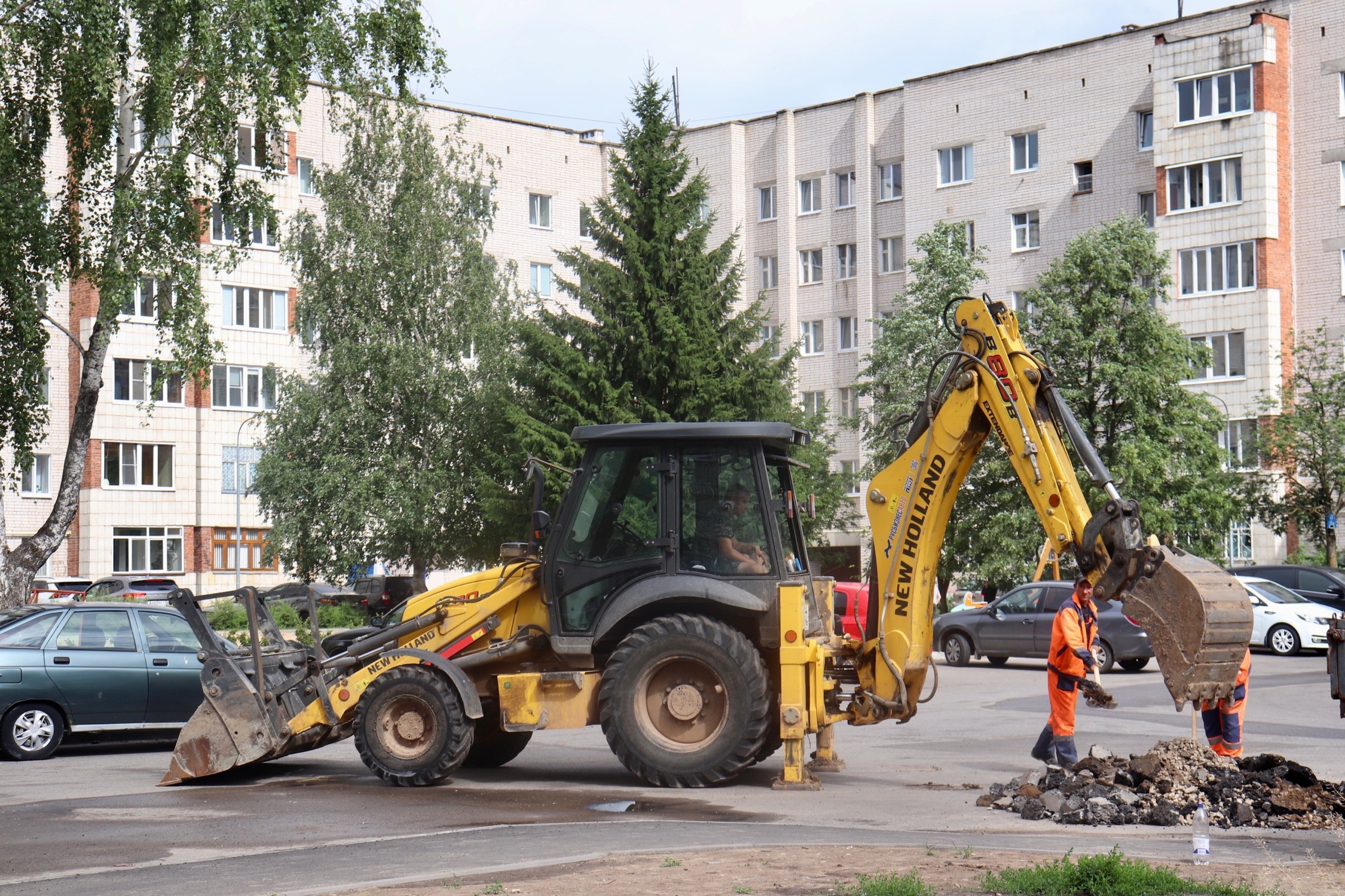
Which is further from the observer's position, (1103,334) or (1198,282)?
(1198,282)

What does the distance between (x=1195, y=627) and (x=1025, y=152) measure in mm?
45771

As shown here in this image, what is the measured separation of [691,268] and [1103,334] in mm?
10030

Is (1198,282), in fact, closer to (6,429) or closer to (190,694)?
(6,429)

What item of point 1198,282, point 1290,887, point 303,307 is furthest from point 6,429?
point 1198,282

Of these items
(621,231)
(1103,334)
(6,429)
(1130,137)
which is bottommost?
(6,429)

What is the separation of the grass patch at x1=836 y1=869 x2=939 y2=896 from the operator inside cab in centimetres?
499

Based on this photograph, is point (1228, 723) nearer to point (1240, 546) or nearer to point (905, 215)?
point (1240, 546)

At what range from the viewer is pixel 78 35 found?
23.0 m

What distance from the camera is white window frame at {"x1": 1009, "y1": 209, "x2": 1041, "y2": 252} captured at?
173ft

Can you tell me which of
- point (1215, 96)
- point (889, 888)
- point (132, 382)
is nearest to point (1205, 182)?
point (1215, 96)

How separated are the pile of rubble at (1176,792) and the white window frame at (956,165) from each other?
45.1m

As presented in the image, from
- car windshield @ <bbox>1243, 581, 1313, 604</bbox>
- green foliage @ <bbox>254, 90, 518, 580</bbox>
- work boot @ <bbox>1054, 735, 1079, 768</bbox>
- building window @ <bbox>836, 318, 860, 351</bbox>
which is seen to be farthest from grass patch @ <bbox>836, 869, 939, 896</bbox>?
building window @ <bbox>836, 318, 860, 351</bbox>

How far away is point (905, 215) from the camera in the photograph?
56.3 meters

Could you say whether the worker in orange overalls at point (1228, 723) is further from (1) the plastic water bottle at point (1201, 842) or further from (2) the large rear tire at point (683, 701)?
(1) the plastic water bottle at point (1201, 842)
